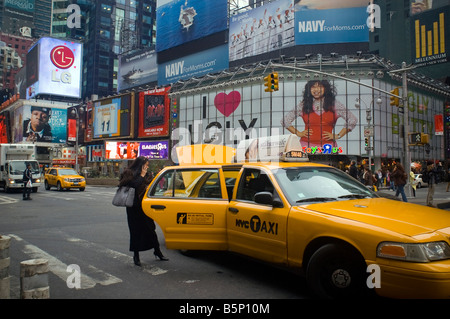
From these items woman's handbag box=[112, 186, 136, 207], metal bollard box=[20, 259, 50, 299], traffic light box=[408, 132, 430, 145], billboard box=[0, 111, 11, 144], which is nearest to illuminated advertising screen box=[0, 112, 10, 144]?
billboard box=[0, 111, 11, 144]

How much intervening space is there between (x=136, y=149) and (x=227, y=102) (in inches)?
616

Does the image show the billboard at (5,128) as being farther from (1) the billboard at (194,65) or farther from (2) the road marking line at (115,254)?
(2) the road marking line at (115,254)

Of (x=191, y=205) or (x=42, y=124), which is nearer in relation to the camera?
(x=191, y=205)

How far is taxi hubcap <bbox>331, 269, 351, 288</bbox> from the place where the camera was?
3603 millimetres

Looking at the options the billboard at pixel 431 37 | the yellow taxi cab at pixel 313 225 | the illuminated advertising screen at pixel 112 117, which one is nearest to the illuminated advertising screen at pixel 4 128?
the illuminated advertising screen at pixel 112 117

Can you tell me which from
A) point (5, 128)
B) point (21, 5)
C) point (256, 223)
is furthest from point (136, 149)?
point (21, 5)

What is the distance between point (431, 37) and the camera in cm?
4481

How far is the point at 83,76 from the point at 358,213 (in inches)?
4966

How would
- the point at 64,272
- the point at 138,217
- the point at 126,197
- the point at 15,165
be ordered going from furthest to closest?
1. the point at 15,165
2. the point at 138,217
3. the point at 126,197
4. the point at 64,272

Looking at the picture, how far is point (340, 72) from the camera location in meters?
41.1

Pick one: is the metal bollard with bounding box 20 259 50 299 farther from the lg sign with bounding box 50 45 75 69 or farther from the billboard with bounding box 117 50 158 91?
the lg sign with bounding box 50 45 75 69

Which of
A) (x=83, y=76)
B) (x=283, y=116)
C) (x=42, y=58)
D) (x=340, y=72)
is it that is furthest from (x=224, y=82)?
(x=83, y=76)

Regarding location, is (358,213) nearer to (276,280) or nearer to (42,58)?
(276,280)

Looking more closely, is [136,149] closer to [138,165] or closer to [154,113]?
[154,113]
